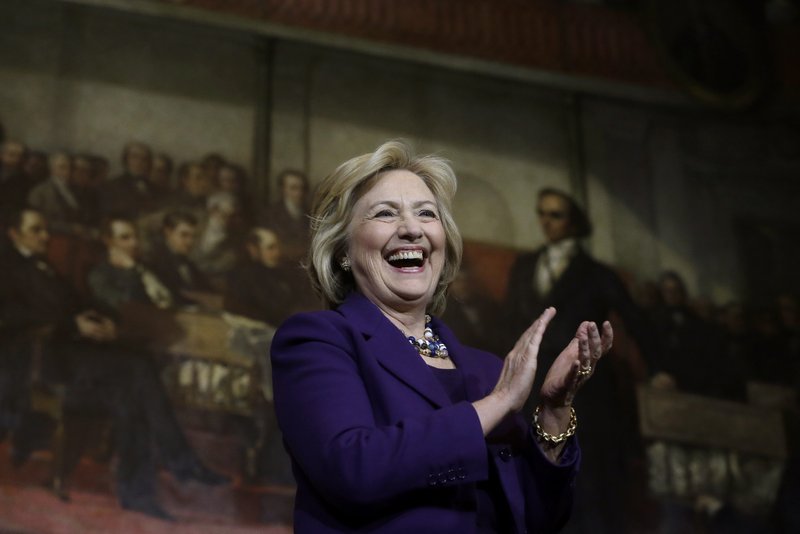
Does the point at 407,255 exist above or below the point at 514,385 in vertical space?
above

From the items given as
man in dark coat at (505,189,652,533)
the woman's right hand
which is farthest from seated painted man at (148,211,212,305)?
the woman's right hand

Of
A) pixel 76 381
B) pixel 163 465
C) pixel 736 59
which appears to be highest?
pixel 736 59

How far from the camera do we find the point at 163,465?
667 cm

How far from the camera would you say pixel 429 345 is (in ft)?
8.79

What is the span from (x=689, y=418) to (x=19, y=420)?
451cm

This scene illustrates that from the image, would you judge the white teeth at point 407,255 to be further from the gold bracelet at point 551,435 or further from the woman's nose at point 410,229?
the gold bracelet at point 551,435

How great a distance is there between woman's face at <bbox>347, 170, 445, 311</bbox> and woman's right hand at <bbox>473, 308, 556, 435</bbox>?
40 cm

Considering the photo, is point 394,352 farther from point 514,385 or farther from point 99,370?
point 99,370

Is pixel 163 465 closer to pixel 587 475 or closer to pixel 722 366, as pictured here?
pixel 587 475

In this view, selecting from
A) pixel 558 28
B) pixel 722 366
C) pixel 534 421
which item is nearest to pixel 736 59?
pixel 558 28

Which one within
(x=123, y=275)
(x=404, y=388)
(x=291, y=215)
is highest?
(x=291, y=215)

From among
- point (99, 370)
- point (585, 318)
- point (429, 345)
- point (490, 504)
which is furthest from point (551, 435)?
point (585, 318)

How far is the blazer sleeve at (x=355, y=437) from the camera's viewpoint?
2172 mm

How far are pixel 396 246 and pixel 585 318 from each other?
19.0 ft
